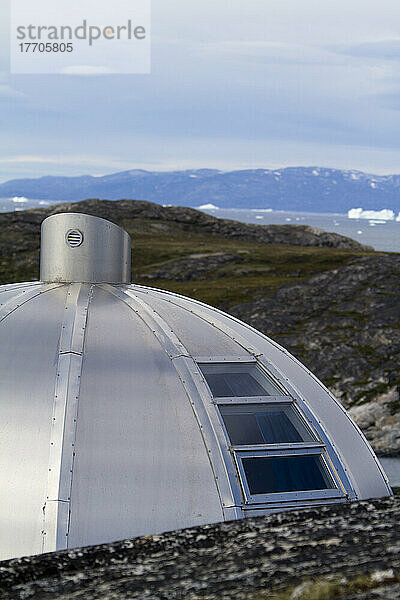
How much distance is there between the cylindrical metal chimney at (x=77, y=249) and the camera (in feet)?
30.0

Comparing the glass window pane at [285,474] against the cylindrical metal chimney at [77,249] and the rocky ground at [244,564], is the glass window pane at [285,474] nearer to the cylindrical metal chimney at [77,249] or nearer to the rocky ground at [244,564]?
the rocky ground at [244,564]

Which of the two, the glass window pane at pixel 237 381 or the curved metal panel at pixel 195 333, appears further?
the curved metal panel at pixel 195 333

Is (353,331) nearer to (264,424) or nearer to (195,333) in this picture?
(195,333)

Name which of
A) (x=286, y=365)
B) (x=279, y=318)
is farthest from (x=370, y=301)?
(x=286, y=365)

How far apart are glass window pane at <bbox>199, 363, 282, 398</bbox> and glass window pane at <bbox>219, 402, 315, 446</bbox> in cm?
20

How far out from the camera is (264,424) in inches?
288

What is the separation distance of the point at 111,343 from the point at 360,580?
5099 millimetres

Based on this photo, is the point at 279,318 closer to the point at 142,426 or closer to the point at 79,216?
the point at 79,216

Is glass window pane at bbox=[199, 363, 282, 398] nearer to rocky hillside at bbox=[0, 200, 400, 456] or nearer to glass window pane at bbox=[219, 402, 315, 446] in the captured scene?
glass window pane at bbox=[219, 402, 315, 446]

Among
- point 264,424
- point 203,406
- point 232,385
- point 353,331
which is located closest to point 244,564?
point 203,406

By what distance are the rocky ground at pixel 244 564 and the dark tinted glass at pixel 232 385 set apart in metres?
3.56

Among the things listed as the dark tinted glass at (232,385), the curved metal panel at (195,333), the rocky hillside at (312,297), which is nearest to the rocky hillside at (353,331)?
the rocky hillside at (312,297)

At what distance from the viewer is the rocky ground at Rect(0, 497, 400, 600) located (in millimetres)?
2922

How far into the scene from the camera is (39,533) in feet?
19.8
